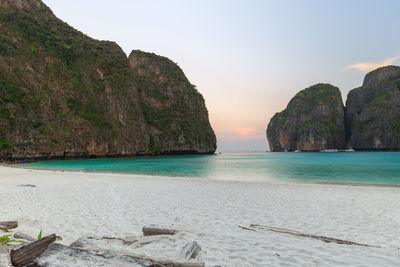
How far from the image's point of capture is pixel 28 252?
288cm

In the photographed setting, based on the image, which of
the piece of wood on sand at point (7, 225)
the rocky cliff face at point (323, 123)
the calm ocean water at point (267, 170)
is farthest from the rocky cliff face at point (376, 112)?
the piece of wood on sand at point (7, 225)

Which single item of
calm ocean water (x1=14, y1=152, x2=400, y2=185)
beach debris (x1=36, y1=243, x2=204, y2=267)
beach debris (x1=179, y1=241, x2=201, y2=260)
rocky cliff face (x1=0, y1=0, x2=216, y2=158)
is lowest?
calm ocean water (x1=14, y1=152, x2=400, y2=185)

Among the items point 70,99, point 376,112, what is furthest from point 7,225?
point 376,112

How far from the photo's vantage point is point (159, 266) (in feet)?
9.98

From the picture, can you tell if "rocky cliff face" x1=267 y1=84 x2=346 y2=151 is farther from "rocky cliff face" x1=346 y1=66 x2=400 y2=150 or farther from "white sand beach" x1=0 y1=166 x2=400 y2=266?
"white sand beach" x1=0 y1=166 x2=400 y2=266

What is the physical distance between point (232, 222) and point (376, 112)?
643 feet

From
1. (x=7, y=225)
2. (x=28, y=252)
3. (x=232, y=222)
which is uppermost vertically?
(x=28, y=252)

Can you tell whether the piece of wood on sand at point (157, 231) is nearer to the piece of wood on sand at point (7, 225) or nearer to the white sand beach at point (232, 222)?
the white sand beach at point (232, 222)

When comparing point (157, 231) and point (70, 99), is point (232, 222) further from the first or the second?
point (70, 99)

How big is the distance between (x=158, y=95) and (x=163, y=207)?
363ft

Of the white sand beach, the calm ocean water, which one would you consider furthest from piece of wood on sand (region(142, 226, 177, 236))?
the calm ocean water

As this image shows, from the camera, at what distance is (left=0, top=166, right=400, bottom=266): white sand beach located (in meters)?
4.35

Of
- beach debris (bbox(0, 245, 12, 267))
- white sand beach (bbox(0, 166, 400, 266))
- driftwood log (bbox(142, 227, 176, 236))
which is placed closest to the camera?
beach debris (bbox(0, 245, 12, 267))

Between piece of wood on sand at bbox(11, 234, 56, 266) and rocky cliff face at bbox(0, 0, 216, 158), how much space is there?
64712 millimetres
